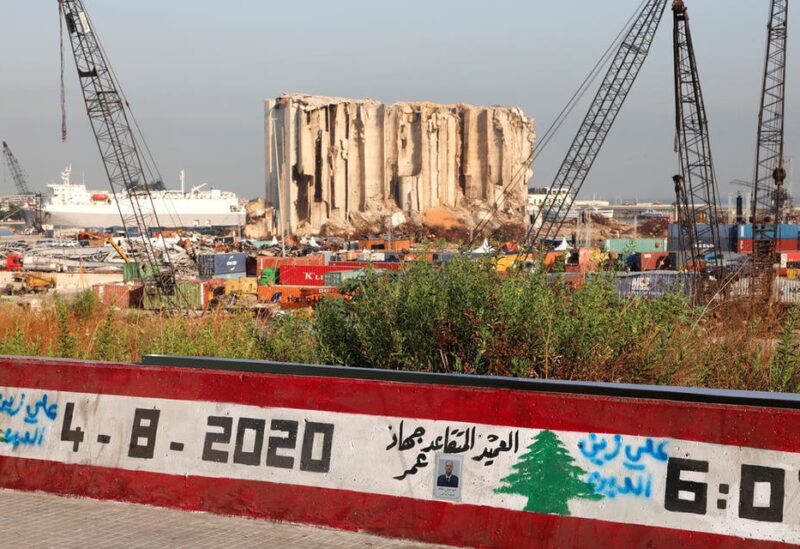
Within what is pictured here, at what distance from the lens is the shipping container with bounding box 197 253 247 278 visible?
58469 millimetres

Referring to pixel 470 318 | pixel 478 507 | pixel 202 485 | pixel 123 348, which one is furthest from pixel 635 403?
pixel 123 348

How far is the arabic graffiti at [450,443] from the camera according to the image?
690cm

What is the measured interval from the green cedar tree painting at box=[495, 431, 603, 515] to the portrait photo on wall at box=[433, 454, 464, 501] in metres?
0.31

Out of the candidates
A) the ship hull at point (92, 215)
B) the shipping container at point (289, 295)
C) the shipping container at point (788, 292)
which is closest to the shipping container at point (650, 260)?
the shipping container at point (289, 295)

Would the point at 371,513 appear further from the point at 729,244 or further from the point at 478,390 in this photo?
the point at 729,244

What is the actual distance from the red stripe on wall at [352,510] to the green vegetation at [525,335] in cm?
203

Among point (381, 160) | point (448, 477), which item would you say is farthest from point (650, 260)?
point (381, 160)

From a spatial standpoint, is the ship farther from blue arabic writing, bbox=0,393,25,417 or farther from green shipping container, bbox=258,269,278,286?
blue arabic writing, bbox=0,393,25,417

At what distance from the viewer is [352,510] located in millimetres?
7191

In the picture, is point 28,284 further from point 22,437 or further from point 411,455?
point 411,455

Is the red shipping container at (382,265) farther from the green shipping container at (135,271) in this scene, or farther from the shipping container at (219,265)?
the shipping container at (219,265)

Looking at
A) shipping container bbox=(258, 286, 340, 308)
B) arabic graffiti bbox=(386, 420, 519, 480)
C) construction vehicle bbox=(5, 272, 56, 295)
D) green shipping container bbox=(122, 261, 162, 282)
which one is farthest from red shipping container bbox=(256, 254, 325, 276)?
arabic graffiti bbox=(386, 420, 519, 480)

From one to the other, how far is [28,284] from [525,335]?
4493 centimetres

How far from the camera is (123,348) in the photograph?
11734 millimetres
